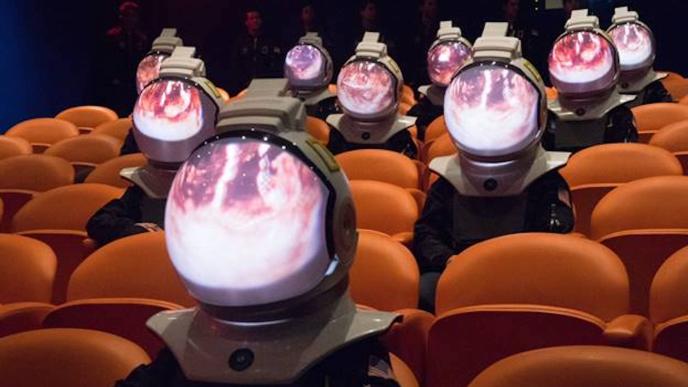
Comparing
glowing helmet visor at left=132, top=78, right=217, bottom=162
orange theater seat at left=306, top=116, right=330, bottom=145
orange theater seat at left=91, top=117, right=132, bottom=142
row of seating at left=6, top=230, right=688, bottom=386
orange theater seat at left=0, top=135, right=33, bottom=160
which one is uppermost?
glowing helmet visor at left=132, top=78, right=217, bottom=162

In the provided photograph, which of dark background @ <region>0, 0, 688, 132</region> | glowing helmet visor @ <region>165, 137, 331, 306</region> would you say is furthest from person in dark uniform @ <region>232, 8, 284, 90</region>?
glowing helmet visor @ <region>165, 137, 331, 306</region>

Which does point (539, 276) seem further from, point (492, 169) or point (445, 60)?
point (445, 60)

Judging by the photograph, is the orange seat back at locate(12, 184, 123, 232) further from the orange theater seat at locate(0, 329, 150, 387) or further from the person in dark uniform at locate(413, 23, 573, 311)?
the orange theater seat at locate(0, 329, 150, 387)

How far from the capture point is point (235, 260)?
52.2 inches

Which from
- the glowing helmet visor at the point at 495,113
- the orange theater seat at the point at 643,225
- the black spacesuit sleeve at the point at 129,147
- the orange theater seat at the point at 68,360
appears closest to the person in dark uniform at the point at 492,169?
the glowing helmet visor at the point at 495,113

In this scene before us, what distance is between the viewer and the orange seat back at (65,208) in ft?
11.8

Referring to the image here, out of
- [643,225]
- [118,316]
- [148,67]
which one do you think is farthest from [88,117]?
[118,316]

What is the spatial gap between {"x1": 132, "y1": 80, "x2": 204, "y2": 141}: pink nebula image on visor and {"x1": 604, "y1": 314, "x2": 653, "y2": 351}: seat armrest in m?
1.70

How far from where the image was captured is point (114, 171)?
4.31 metres

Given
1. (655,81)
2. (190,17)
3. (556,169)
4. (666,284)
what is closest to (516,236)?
(666,284)

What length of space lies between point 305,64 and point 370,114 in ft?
7.37

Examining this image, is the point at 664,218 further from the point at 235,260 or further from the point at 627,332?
the point at 235,260

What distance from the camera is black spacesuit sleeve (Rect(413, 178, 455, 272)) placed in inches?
127

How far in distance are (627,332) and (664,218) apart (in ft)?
4.06
